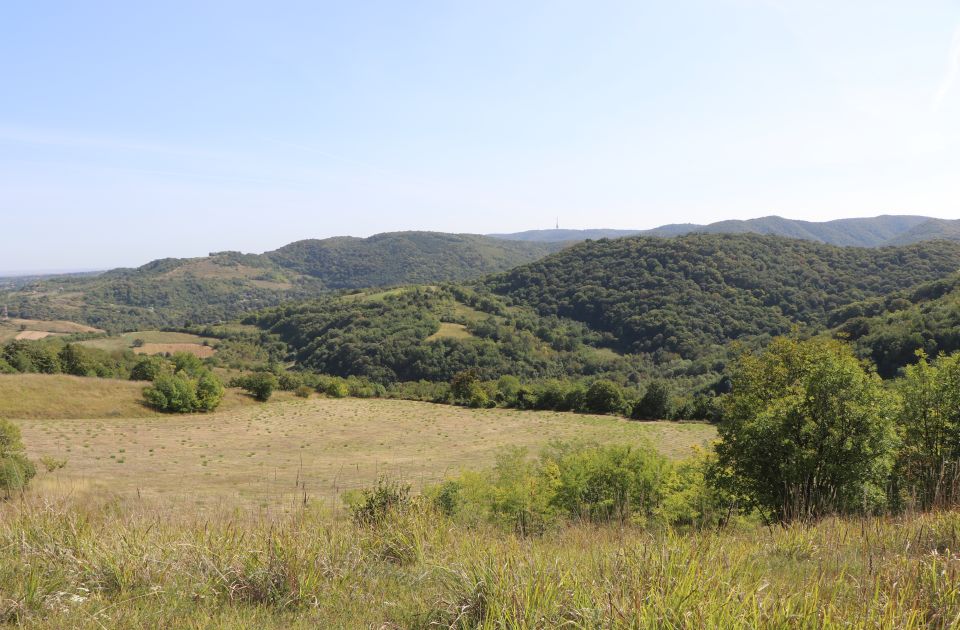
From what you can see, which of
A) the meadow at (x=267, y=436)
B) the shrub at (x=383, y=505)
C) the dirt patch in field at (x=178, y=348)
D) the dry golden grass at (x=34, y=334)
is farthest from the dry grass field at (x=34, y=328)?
the shrub at (x=383, y=505)

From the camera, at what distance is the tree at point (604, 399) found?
5144 cm

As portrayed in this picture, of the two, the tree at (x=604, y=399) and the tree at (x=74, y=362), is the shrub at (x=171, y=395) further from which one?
the tree at (x=604, y=399)

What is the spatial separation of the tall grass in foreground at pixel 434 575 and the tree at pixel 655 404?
150 ft

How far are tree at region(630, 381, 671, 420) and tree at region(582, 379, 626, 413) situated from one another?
9.24 feet

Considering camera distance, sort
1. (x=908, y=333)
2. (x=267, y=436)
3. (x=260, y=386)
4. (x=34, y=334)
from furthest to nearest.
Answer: (x=34, y=334), (x=908, y=333), (x=260, y=386), (x=267, y=436)

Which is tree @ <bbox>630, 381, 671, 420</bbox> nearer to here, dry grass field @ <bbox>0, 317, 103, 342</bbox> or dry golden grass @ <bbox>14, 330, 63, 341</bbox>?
dry golden grass @ <bbox>14, 330, 63, 341</bbox>

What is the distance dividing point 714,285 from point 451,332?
77.9 metres

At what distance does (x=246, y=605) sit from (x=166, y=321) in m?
220

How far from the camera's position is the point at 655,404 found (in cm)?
4828

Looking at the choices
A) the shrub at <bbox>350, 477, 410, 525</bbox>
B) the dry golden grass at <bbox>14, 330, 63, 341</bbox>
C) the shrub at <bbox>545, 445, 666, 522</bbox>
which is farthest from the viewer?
the dry golden grass at <bbox>14, 330, 63, 341</bbox>

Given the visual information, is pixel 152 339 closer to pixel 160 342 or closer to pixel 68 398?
pixel 160 342

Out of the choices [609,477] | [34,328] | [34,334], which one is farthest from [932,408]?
[34,328]

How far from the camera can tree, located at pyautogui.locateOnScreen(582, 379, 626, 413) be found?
169 feet

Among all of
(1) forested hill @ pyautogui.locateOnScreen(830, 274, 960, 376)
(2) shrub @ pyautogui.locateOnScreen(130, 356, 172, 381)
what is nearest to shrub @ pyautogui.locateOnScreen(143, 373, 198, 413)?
(2) shrub @ pyautogui.locateOnScreen(130, 356, 172, 381)
